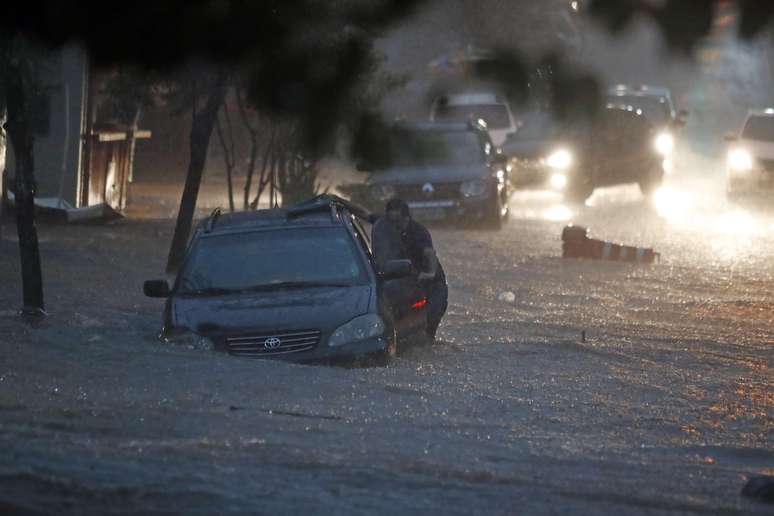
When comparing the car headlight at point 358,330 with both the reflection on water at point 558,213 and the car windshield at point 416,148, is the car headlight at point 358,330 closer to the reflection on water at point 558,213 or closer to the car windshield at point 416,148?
the car windshield at point 416,148

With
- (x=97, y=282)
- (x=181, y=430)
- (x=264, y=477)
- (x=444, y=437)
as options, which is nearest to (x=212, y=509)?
(x=264, y=477)

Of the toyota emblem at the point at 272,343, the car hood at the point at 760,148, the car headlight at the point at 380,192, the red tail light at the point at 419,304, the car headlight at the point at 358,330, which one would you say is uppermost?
the car hood at the point at 760,148

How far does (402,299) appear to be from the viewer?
1217cm

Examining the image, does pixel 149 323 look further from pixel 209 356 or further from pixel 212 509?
pixel 212 509

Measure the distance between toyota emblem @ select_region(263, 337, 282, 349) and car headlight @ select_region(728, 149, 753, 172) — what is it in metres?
21.7

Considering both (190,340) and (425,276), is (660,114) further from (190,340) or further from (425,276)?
(190,340)

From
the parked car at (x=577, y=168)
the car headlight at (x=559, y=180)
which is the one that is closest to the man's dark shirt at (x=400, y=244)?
the parked car at (x=577, y=168)

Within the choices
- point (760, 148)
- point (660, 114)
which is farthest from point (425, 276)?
point (660, 114)

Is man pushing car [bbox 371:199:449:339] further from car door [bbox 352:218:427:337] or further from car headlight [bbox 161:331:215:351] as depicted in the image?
car headlight [bbox 161:331:215:351]

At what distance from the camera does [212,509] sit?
690 cm

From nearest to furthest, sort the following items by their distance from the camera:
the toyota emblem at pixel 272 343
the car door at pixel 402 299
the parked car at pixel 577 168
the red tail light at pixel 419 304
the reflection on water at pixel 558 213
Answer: the toyota emblem at pixel 272 343, the car door at pixel 402 299, the red tail light at pixel 419 304, the reflection on water at pixel 558 213, the parked car at pixel 577 168

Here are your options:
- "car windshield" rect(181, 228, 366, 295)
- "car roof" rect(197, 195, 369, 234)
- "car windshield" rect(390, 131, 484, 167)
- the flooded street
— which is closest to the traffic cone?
the flooded street

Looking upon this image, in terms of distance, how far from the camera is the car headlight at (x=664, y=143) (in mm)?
32797

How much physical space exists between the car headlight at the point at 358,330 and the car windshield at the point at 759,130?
21.7 metres
